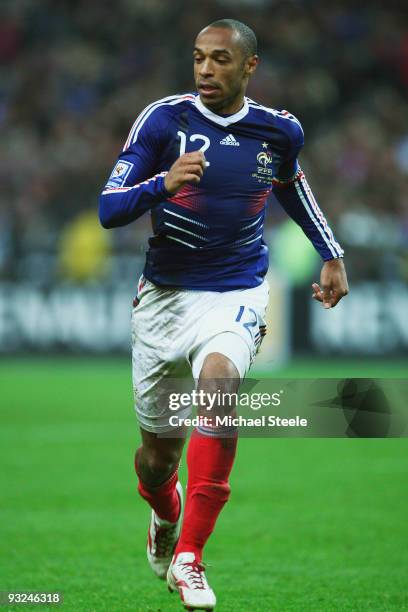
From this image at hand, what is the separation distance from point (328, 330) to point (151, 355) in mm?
10478

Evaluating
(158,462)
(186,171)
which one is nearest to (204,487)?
(158,462)

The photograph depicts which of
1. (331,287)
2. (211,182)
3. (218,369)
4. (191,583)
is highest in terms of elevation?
(211,182)

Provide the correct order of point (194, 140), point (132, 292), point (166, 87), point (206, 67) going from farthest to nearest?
point (166, 87)
point (132, 292)
point (194, 140)
point (206, 67)

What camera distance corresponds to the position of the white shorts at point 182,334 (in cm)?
460

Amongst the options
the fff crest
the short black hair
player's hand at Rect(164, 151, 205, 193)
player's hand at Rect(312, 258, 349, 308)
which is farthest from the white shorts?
the short black hair

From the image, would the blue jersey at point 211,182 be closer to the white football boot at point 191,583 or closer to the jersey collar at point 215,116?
the jersey collar at point 215,116

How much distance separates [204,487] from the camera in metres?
4.34

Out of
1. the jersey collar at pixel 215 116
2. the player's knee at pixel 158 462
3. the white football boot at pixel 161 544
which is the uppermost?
the jersey collar at pixel 215 116

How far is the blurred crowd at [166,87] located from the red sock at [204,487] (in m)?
12.2

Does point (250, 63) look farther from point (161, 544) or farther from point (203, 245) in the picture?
point (161, 544)

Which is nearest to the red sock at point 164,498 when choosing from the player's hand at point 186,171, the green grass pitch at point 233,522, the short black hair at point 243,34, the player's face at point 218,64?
the green grass pitch at point 233,522

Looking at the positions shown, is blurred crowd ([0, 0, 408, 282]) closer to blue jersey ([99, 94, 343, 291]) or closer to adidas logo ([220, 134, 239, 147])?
blue jersey ([99, 94, 343, 291])

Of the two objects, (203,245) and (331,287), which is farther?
(331,287)

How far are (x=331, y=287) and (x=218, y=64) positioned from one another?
3.71ft
